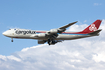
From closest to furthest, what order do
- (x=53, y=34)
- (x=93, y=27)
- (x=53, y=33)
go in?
(x=53, y=33)
(x=53, y=34)
(x=93, y=27)

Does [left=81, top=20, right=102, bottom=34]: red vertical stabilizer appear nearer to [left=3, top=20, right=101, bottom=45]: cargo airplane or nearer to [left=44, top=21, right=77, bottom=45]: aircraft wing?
[left=3, top=20, right=101, bottom=45]: cargo airplane

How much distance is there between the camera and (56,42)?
66.4 metres

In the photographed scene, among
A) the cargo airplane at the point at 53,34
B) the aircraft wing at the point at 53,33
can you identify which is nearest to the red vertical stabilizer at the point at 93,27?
the cargo airplane at the point at 53,34

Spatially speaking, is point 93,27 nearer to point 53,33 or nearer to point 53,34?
point 53,34

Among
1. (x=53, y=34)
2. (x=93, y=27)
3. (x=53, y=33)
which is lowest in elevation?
(x=53, y=33)

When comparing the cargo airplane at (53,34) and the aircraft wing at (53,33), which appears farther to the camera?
the cargo airplane at (53,34)

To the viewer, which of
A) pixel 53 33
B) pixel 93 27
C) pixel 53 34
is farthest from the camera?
pixel 93 27

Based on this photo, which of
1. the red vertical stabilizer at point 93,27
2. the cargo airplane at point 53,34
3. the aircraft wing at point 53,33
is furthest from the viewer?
the red vertical stabilizer at point 93,27

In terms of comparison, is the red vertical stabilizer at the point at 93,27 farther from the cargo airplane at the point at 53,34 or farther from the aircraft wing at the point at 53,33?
the aircraft wing at the point at 53,33

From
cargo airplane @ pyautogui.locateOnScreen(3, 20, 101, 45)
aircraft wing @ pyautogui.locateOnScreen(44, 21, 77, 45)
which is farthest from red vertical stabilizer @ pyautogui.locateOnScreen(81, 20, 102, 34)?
aircraft wing @ pyautogui.locateOnScreen(44, 21, 77, 45)

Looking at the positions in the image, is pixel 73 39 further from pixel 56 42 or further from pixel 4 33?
pixel 4 33

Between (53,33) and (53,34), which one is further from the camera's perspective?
(53,34)

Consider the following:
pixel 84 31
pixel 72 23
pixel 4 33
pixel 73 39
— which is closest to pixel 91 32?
pixel 84 31

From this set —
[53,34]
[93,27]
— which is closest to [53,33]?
[53,34]
